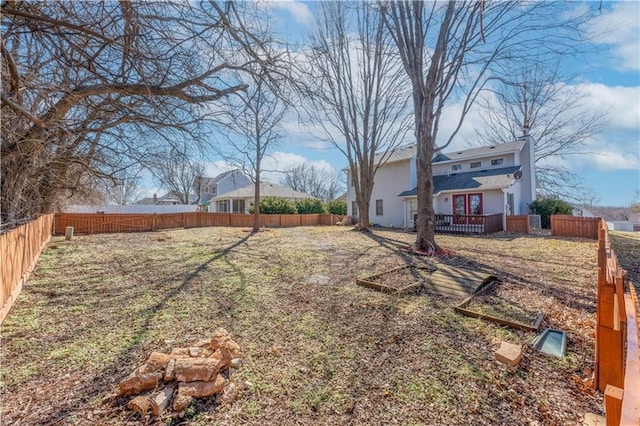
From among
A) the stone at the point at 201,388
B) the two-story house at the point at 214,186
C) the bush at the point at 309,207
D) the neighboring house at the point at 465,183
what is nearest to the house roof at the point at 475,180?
the neighboring house at the point at 465,183

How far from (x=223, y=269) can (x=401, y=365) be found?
4542 millimetres

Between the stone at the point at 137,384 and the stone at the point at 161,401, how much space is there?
0.13 metres

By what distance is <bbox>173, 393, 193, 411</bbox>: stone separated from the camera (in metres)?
2.17

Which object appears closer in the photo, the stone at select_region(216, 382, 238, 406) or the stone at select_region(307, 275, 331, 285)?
the stone at select_region(216, 382, 238, 406)

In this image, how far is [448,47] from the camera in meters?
8.22

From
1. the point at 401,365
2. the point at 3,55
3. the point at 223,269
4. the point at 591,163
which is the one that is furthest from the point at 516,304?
the point at 591,163

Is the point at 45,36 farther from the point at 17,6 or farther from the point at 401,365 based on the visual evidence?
the point at 401,365

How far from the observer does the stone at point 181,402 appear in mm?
2166

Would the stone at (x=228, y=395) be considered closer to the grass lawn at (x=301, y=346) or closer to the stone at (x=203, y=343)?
the grass lawn at (x=301, y=346)

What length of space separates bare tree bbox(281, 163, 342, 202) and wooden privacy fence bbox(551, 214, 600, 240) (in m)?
36.0

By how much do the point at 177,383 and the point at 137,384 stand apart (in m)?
0.30

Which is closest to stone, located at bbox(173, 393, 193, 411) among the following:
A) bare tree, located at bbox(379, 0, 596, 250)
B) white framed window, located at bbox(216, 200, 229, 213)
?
bare tree, located at bbox(379, 0, 596, 250)

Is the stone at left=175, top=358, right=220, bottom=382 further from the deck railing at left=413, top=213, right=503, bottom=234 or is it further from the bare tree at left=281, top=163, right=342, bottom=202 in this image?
the bare tree at left=281, top=163, right=342, bottom=202

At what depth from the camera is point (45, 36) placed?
12.2 feet
